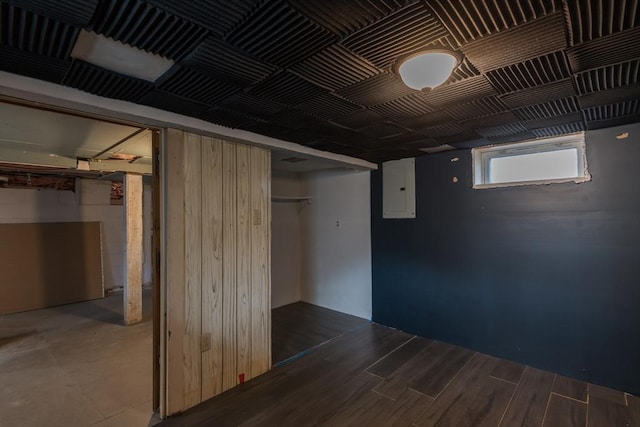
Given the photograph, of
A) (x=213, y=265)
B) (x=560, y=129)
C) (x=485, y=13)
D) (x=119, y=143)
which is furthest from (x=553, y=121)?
(x=119, y=143)

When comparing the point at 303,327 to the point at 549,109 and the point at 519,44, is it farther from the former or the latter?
the point at 519,44

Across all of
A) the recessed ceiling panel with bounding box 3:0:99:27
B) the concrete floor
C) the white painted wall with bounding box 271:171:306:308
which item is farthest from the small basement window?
the concrete floor

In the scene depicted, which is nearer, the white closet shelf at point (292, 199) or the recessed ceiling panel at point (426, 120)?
the recessed ceiling panel at point (426, 120)

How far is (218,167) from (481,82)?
194cm

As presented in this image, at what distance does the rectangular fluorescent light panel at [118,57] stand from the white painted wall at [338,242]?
3.00 m

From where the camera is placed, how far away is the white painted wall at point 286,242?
4820mm

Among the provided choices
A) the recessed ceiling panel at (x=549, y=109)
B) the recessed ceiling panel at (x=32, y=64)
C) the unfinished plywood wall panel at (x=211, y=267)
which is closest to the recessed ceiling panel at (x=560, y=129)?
the recessed ceiling panel at (x=549, y=109)

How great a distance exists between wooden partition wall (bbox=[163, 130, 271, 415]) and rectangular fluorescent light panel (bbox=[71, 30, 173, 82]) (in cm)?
69

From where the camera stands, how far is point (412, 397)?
7.62 feet

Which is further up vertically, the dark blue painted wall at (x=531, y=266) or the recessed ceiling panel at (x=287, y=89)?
the recessed ceiling panel at (x=287, y=89)

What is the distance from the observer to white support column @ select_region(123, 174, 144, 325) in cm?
400

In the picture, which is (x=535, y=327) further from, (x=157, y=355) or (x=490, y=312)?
(x=157, y=355)

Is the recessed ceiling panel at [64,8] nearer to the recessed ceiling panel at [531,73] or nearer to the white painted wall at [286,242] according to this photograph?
the recessed ceiling panel at [531,73]

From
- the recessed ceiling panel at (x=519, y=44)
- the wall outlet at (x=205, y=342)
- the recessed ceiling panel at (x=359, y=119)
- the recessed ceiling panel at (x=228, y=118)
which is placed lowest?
the wall outlet at (x=205, y=342)
